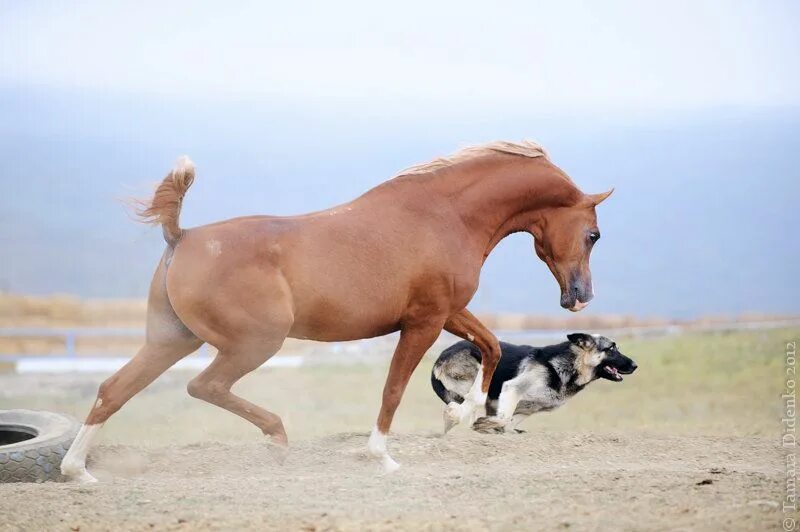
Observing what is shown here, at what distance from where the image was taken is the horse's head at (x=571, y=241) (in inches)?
293

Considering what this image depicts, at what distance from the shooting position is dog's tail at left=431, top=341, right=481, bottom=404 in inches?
354

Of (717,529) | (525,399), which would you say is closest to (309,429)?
(525,399)

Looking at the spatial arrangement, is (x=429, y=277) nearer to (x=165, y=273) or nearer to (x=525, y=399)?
(x=165, y=273)

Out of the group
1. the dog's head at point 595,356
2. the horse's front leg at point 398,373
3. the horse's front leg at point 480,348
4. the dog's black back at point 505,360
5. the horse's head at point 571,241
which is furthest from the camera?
the dog's head at point 595,356

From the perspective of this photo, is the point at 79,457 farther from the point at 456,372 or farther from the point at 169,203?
the point at 456,372

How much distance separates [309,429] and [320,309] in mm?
5320

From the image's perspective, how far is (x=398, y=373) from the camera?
6895mm

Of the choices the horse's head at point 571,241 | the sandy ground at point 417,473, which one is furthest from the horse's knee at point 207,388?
the horse's head at point 571,241

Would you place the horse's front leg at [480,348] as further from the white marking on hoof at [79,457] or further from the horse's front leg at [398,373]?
the white marking on hoof at [79,457]

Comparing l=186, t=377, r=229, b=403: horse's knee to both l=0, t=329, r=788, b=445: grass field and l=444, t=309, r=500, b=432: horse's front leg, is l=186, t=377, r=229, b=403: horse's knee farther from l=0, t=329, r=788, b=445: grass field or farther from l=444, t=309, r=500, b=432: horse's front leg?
l=0, t=329, r=788, b=445: grass field

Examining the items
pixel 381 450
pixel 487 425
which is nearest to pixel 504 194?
pixel 381 450

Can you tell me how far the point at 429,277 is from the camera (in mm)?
6797

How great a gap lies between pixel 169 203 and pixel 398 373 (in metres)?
1.95

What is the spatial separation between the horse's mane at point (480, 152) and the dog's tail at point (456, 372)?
2.33 metres
